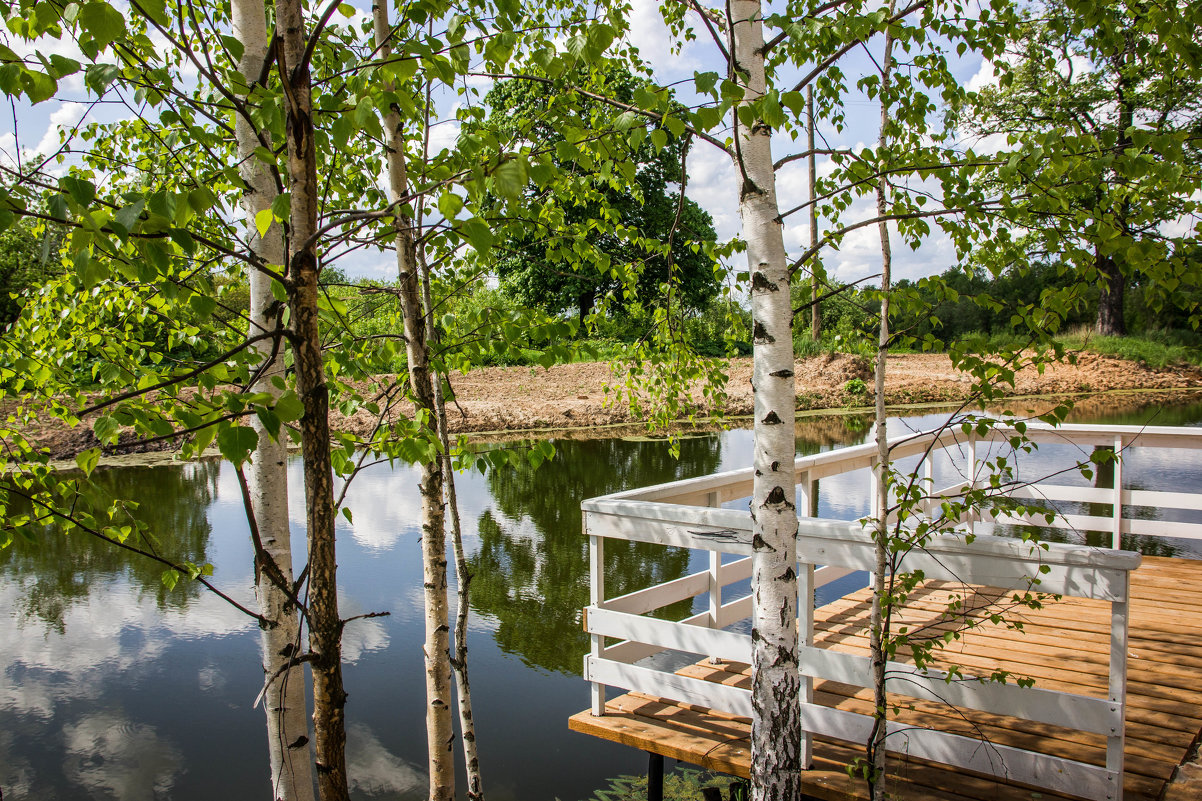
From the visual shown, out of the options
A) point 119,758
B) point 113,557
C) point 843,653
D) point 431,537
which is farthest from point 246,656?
point 843,653

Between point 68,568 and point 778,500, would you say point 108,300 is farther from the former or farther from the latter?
point 68,568

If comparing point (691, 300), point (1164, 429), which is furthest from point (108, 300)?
point (691, 300)

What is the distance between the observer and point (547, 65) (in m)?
1.96

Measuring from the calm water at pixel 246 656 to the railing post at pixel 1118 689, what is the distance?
7.64ft

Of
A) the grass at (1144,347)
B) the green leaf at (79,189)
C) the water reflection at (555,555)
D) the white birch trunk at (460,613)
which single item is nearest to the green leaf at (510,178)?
the green leaf at (79,189)

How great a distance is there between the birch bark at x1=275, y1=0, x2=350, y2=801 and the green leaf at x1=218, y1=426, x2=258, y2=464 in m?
0.22

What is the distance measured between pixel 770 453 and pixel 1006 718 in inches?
79.0

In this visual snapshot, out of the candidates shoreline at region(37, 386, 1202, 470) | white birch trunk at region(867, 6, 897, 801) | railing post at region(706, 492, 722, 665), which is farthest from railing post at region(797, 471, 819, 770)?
shoreline at region(37, 386, 1202, 470)

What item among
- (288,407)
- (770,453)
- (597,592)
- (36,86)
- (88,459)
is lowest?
(597,592)

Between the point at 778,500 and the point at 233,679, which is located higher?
the point at 778,500

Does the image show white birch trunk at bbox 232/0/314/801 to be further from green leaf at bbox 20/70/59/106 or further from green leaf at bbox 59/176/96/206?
green leaf at bbox 59/176/96/206

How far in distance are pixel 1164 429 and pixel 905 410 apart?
1249 centimetres

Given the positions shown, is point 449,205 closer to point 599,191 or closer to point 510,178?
point 510,178

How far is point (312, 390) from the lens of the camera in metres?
1.52
